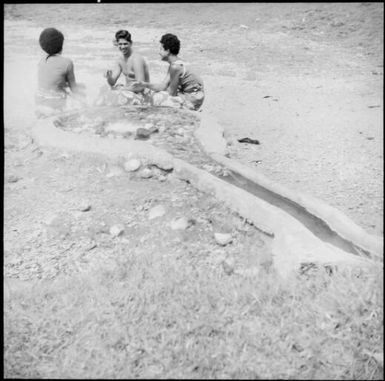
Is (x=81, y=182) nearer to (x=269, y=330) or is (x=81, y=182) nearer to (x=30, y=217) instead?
(x=30, y=217)

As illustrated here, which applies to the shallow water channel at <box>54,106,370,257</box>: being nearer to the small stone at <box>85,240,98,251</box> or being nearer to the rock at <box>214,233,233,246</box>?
the rock at <box>214,233,233,246</box>

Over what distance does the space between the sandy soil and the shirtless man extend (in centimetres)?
125

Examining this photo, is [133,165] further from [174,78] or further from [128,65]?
[128,65]

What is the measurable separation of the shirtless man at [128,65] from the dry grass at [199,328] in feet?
11.5

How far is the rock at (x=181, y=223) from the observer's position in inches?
132

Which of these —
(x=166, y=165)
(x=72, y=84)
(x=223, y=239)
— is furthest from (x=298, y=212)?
(x=72, y=84)

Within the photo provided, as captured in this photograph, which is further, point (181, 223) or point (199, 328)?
point (181, 223)

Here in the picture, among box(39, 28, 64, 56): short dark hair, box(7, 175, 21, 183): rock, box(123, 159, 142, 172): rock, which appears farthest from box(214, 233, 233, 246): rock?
box(39, 28, 64, 56): short dark hair

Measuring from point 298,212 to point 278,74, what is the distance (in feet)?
18.8

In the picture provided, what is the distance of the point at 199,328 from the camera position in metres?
2.24

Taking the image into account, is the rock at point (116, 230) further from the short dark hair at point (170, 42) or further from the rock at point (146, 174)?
the short dark hair at point (170, 42)

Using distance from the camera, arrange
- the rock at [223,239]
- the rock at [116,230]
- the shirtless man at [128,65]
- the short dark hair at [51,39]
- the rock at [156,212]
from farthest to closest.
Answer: the shirtless man at [128,65] → the short dark hair at [51,39] → the rock at [156,212] → the rock at [116,230] → the rock at [223,239]

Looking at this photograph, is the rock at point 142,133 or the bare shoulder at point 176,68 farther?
the bare shoulder at point 176,68

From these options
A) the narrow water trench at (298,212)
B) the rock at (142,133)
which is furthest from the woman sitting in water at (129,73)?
the narrow water trench at (298,212)
